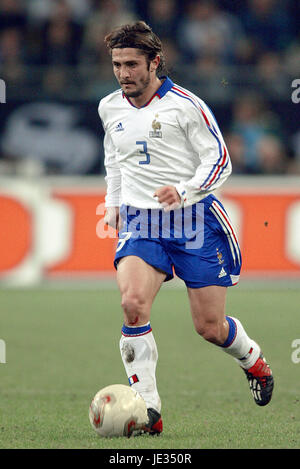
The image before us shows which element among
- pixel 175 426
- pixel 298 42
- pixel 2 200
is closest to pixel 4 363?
pixel 175 426

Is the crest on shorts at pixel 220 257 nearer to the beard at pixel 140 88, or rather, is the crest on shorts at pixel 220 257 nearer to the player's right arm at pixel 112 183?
the player's right arm at pixel 112 183

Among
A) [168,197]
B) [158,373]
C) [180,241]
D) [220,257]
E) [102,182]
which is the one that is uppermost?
[168,197]

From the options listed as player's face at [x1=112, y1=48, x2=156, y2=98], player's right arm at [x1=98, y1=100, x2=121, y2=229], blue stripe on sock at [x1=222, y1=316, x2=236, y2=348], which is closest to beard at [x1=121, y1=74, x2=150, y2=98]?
player's face at [x1=112, y1=48, x2=156, y2=98]

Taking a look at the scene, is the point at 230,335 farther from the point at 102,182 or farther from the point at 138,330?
the point at 102,182

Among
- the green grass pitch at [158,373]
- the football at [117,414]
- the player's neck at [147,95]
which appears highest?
the player's neck at [147,95]

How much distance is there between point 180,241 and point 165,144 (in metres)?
0.55

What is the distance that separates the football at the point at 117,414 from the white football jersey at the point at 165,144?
3.62 feet

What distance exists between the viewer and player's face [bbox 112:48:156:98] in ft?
17.7

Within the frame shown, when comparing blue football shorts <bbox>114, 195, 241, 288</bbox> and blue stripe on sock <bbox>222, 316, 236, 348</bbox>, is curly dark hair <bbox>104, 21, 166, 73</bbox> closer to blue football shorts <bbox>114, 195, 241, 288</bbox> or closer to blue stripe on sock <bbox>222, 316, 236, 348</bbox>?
blue football shorts <bbox>114, 195, 241, 288</bbox>

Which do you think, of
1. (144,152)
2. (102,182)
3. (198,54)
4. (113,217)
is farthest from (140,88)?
(198,54)

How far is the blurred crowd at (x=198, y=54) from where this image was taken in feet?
44.4

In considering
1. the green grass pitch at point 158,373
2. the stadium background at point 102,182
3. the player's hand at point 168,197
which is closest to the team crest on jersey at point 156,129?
the player's hand at point 168,197

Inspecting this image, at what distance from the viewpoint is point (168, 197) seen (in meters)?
5.15

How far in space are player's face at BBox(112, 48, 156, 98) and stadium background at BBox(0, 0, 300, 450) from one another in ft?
8.14
